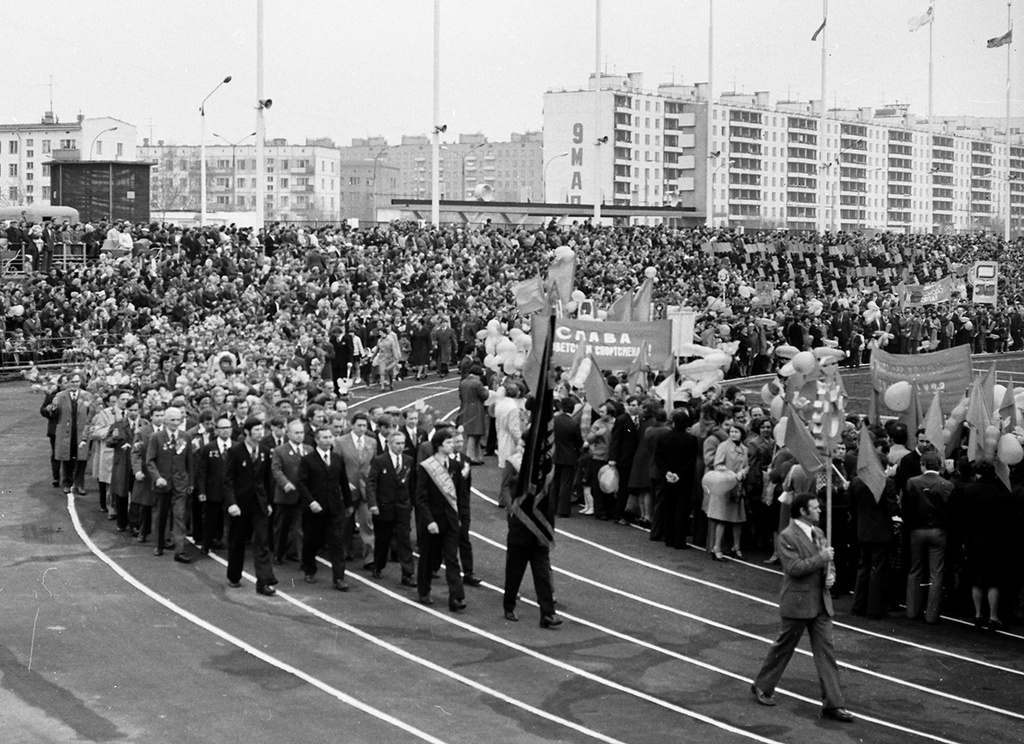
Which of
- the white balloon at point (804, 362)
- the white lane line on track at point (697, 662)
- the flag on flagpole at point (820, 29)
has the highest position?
the flag on flagpole at point (820, 29)

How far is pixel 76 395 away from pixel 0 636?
8.68 metres

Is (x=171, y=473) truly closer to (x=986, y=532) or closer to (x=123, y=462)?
Answer: (x=123, y=462)

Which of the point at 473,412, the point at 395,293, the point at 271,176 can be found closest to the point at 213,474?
the point at 473,412

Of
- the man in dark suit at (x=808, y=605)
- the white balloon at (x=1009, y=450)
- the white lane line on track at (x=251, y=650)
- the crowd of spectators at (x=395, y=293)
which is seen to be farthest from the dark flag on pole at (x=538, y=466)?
the crowd of spectators at (x=395, y=293)

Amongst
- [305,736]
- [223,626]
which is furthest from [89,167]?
[305,736]

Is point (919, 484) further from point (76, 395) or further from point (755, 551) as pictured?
point (76, 395)

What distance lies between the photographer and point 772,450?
18.5 m

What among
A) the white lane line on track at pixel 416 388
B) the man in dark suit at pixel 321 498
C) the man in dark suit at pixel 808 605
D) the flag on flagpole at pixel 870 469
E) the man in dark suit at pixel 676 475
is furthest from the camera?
the white lane line on track at pixel 416 388

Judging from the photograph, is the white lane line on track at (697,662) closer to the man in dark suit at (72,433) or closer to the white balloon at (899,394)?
the white balloon at (899,394)

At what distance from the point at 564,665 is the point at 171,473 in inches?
248

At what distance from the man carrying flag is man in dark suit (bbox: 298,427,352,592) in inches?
91.1

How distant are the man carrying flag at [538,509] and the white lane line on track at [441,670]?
4.96 feet

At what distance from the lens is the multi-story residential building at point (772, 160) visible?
5448 inches

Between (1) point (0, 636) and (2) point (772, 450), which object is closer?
(1) point (0, 636)
